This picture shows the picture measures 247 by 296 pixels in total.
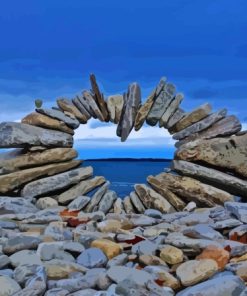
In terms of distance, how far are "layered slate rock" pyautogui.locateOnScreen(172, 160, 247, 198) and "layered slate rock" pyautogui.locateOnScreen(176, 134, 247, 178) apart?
0.09m

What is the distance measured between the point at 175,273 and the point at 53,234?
1187mm

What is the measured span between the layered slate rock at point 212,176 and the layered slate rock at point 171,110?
604mm

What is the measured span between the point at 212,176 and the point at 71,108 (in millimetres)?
2091

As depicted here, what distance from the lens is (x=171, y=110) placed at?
6.38m

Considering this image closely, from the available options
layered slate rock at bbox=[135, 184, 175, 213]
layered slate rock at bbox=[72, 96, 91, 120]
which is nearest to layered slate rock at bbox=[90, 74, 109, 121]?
A: layered slate rock at bbox=[72, 96, 91, 120]

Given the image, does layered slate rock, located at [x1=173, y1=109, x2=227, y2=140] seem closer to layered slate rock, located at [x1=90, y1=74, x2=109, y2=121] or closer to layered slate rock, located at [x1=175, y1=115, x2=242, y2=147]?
layered slate rock, located at [x1=175, y1=115, x2=242, y2=147]

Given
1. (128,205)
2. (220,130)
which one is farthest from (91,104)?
(220,130)

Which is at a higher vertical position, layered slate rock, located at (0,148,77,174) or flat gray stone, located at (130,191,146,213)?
layered slate rock, located at (0,148,77,174)

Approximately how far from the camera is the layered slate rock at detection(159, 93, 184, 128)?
20.8ft

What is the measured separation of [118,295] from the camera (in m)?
2.61

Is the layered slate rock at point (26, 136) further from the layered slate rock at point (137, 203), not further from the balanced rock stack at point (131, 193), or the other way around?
the layered slate rock at point (137, 203)

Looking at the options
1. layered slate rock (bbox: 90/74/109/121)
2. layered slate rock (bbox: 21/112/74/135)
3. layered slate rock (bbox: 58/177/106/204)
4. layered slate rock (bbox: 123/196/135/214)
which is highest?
layered slate rock (bbox: 90/74/109/121)

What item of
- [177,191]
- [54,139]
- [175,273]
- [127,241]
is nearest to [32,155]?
[54,139]

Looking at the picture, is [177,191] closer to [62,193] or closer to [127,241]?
[62,193]
